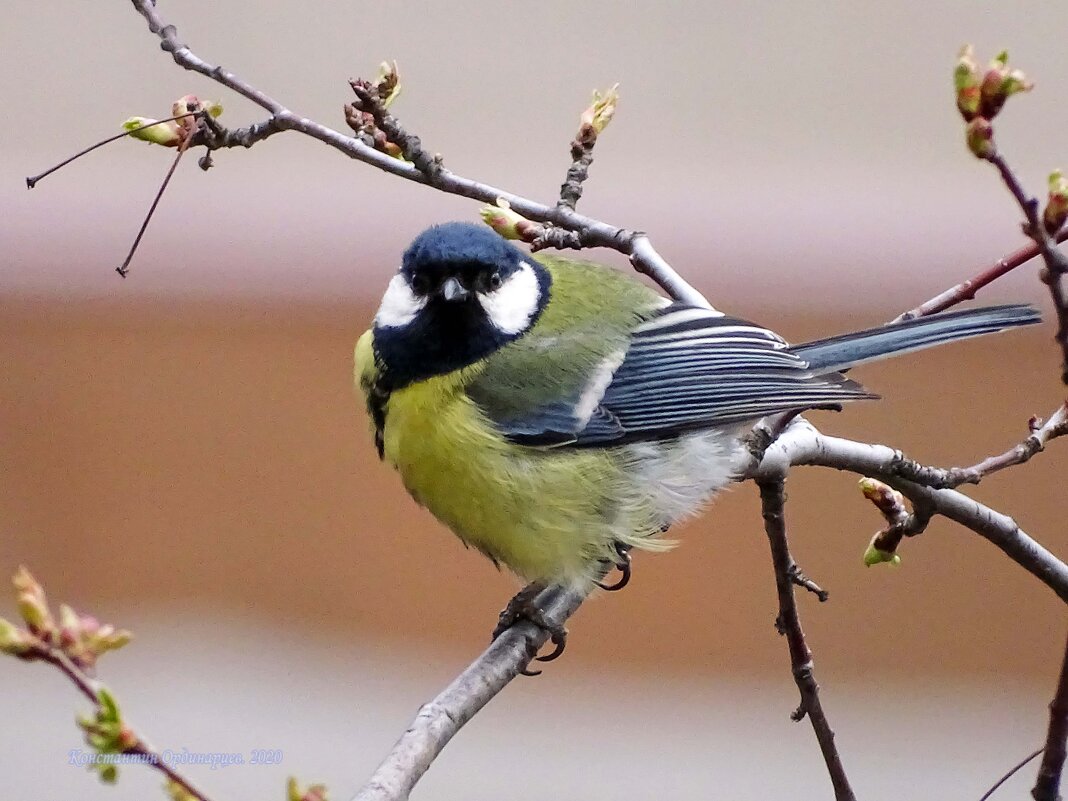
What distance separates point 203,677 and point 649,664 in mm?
950

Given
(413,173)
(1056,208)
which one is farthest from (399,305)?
(1056,208)

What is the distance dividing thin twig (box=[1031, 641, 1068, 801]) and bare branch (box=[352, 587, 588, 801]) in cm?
41

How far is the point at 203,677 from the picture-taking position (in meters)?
2.42

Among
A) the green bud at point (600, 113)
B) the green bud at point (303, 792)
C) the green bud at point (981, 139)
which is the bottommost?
the green bud at point (303, 792)

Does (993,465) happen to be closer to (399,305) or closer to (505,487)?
(505,487)

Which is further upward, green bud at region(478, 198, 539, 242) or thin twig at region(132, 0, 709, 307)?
thin twig at region(132, 0, 709, 307)

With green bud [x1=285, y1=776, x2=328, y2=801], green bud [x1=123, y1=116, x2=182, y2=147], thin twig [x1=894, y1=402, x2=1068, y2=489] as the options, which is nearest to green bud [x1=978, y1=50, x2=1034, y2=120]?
thin twig [x1=894, y1=402, x2=1068, y2=489]

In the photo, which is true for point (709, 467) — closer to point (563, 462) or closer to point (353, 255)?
point (563, 462)

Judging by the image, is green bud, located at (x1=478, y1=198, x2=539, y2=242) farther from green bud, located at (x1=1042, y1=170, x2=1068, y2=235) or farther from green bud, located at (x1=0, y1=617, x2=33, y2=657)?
green bud, located at (x1=0, y1=617, x2=33, y2=657)

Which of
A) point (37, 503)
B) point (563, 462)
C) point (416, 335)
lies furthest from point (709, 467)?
point (37, 503)

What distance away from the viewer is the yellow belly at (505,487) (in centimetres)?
114

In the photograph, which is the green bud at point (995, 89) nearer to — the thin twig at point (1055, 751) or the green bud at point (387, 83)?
the thin twig at point (1055, 751)

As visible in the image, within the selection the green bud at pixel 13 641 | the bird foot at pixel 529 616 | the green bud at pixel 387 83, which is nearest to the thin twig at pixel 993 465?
the bird foot at pixel 529 616

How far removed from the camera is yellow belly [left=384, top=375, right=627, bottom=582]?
1137mm
